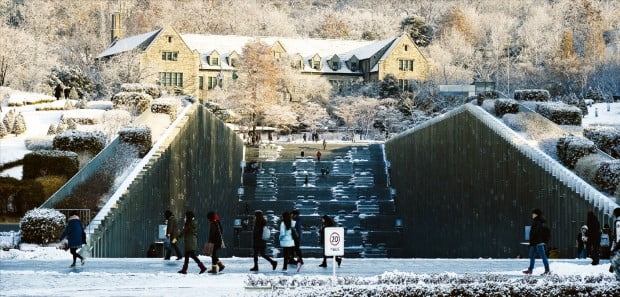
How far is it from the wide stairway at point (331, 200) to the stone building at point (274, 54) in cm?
3580

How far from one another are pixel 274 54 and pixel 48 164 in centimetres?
8054

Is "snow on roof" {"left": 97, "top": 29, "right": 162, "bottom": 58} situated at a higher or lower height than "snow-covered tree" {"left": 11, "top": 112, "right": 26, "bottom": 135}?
higher

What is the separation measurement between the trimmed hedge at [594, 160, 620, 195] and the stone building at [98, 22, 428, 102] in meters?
76.1

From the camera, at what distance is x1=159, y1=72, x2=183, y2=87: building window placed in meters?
A: 102

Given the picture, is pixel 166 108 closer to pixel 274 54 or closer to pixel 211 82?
pixel 211 82

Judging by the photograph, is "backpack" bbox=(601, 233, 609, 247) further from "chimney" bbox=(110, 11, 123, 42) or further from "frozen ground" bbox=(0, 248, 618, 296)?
"chimney" bbox=(110, 11, 123, 42)

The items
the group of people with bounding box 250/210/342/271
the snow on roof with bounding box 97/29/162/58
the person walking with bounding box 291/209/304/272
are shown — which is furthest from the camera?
the snow on roof with bounding box 97/29/162/58

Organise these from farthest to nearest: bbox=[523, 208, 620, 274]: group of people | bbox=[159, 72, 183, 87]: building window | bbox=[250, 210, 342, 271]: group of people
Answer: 1. bbox=[159, 72, 183, 87]: building window
2. bbox=[250, 210, 342, 271]: group of people
3. bbox=[523, 208, 620, 274]: group of people

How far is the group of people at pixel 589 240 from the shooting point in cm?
1588

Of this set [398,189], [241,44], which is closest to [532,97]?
[398,189]

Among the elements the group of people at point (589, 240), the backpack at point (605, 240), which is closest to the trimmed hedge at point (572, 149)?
the group of people at point (589, 240)

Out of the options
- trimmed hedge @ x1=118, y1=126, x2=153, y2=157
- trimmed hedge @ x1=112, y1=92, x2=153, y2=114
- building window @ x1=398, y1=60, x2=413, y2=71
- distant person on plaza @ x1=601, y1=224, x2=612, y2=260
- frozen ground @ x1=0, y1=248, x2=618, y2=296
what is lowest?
frozen ground @ x1=0, y1=248, x2=618, y2=296

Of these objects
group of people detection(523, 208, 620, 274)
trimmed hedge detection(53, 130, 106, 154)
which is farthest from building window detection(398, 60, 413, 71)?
group of people detection(523, 208, 620, 274)

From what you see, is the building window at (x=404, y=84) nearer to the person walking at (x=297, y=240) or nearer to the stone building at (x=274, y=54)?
the stone building at (x=274, y=54)
